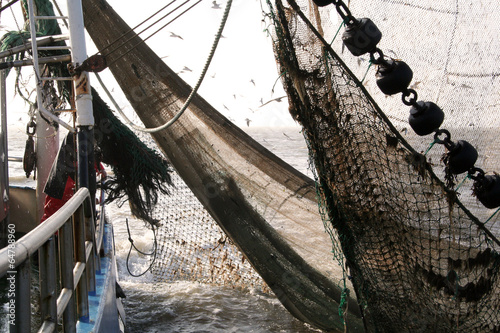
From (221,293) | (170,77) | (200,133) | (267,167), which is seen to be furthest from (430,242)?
(221,293)

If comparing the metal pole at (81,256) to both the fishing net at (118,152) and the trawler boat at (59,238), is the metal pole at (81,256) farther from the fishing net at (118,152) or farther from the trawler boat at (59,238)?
the fishing net at (118,152)

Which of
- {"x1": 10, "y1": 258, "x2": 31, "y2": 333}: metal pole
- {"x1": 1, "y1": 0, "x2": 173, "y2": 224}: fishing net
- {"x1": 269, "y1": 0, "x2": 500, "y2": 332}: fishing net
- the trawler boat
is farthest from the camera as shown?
{"x1": 1, "y1": 0, "x2": 173, "y2": 224}: fishing net

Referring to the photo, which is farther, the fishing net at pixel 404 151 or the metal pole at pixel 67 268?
the fishing net at pixel 404 151

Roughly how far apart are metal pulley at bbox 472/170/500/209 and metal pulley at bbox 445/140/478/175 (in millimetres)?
128

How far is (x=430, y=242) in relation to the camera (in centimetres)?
313

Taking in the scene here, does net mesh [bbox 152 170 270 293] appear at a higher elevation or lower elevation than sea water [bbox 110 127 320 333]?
higher

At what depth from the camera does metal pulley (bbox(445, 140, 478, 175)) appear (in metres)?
2.74

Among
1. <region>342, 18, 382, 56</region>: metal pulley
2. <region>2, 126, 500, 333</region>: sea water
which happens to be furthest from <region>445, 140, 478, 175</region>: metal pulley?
<region>2, 126, 500, 333</region>: sea water

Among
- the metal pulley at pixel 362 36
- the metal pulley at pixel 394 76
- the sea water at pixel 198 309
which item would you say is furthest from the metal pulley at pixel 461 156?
the sea water at pixel 198 309

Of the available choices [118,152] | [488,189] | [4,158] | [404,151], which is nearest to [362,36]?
[404,151]

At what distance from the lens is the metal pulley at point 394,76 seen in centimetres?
264

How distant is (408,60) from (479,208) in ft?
4.07

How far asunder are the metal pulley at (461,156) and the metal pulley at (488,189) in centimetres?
13

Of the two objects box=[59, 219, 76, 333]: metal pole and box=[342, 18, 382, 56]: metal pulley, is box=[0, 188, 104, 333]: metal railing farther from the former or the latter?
box=[342, 18, 382, 56]: metal pulley
